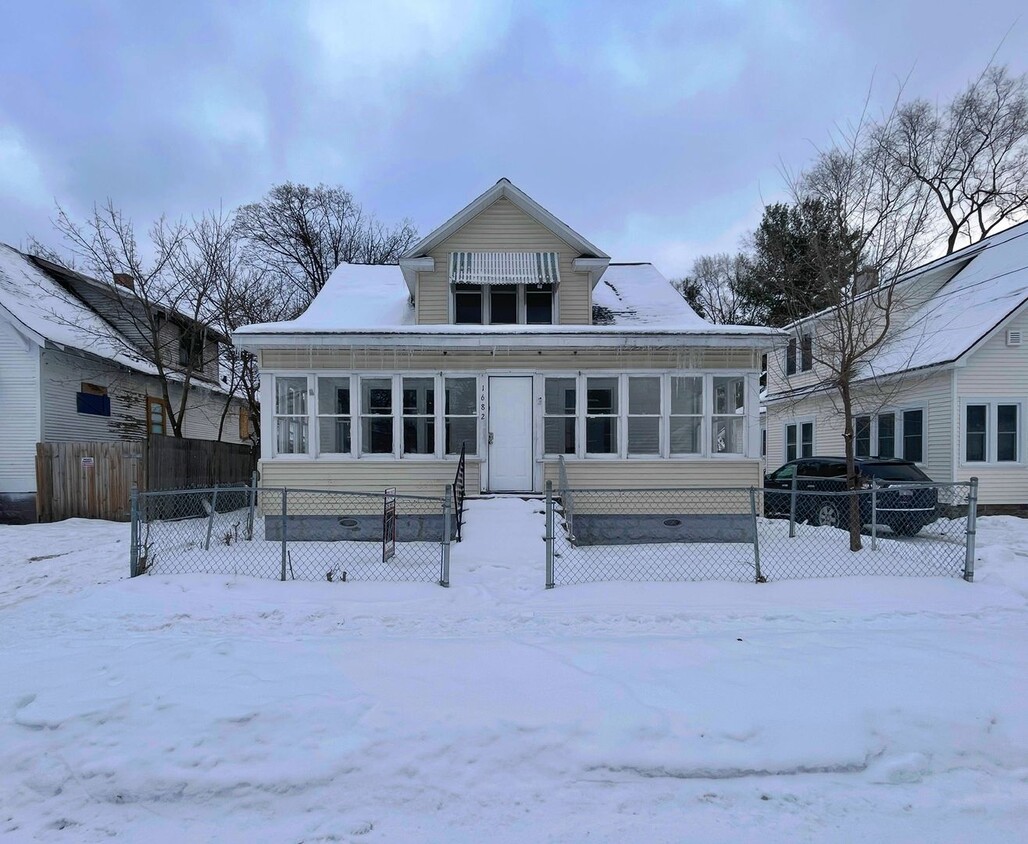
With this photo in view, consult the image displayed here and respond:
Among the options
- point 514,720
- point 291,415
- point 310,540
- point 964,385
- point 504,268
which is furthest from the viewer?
point 964,385

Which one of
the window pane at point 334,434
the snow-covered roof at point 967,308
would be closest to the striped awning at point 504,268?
the window pane at point 334,434

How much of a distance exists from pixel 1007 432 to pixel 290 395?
55.1 ft

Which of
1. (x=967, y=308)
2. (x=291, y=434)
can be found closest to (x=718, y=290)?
(x=967, y=308)

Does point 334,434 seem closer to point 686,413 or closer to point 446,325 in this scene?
→ point 446,325

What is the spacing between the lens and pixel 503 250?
12758 mm

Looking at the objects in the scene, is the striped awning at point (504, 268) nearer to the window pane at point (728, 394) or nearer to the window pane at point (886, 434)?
the window pane at point (728, 394)

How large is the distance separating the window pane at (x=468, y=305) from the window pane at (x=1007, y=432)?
1294 cm

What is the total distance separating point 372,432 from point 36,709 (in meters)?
7.46

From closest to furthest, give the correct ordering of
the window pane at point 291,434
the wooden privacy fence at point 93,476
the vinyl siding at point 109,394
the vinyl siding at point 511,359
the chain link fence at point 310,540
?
the chain link fence at point 310,540
the vinyl siding at point 511,359
the window pane at point 291,434
the wooden privacy fence at point 93,476
the vinyl siding at point 109,394

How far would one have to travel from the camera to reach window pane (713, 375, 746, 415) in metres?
11.3

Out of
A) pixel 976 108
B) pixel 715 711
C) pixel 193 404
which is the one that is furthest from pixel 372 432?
pixel 976 108

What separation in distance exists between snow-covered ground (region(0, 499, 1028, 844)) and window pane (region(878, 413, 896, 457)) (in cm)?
1077

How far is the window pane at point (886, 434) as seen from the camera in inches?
639

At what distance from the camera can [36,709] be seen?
4098 mm
